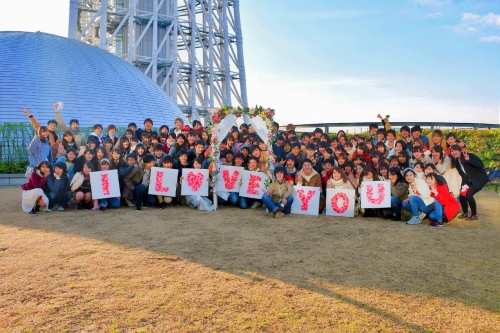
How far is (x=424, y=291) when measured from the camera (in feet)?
14.5

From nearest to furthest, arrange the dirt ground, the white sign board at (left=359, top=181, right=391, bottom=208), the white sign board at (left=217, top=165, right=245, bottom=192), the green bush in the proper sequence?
the dirt ground, the white sign board at (left=359, top=181, right=391, bottom=208), the white sign board at (left=217, top=165, right=245, bottom=192), the green bush

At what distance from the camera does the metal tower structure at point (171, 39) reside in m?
39.4

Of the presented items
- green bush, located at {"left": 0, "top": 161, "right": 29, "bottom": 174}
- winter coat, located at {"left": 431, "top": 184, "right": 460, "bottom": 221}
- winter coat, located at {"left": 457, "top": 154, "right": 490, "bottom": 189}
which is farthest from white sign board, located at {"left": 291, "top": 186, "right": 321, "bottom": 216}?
green bush, located at {"left": 0, "top": 161, "right": 29, "bottom": 174}

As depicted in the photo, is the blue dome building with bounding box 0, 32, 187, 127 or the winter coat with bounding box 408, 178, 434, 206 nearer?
the winter coat with bounding box 408, 178, 434, 206

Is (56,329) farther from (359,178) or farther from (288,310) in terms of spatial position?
(359,178)

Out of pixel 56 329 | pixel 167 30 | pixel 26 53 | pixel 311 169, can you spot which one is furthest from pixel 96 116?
pixel 167 30

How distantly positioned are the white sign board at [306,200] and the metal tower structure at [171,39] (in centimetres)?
3353

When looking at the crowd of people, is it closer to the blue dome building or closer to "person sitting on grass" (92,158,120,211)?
"person sitting on grass" (92,158,120,211)

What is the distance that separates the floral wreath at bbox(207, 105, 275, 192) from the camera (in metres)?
9.52

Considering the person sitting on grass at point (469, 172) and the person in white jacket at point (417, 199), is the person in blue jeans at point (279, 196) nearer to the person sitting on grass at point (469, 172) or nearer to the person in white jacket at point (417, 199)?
the person in white jacket at point (417, 199)

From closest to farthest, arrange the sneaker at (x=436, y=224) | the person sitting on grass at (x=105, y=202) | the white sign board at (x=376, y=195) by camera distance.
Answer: the sneaker at (x=436, y=224), the white sign board at (x=376, y=195), the person sitting on grass at (x=105, y=202)

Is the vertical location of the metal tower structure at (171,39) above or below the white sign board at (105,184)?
above

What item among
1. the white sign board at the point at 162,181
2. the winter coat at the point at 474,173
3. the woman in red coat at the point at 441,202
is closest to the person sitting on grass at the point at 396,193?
the woman in red coat at the point at 441,202

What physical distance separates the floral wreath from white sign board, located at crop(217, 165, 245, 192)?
0.70ft
